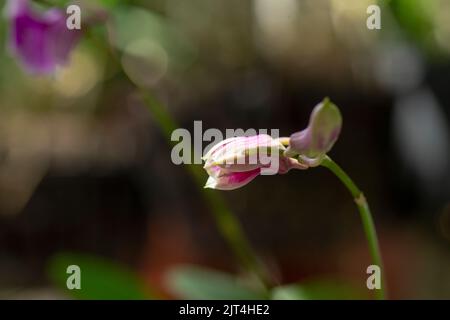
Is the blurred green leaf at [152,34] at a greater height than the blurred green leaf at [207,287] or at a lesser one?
greater

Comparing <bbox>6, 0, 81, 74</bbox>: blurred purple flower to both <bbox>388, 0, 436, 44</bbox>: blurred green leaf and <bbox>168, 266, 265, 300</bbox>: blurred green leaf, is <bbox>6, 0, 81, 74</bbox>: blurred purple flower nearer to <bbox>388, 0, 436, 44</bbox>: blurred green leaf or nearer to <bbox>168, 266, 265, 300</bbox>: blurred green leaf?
<bbox>168, 266, 265, 300</bbox>: blurred green leaf

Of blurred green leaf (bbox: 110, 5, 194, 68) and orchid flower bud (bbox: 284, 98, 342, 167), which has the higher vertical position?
blurred green leaf (bbox: 110, 5, 194, 68)

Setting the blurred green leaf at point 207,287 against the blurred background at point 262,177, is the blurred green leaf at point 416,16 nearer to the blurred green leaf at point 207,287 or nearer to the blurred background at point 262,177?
the blurred background at point 262,177

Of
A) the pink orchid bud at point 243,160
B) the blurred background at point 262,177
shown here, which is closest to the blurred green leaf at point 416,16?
the blurred background at point 262,177

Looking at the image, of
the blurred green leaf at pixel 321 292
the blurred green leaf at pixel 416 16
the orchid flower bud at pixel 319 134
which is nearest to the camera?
the orchid flower bud at pixel 319 134

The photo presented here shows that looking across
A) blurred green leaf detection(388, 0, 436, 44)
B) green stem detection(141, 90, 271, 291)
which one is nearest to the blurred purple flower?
green stem detection(141, 90, 271, 291)
